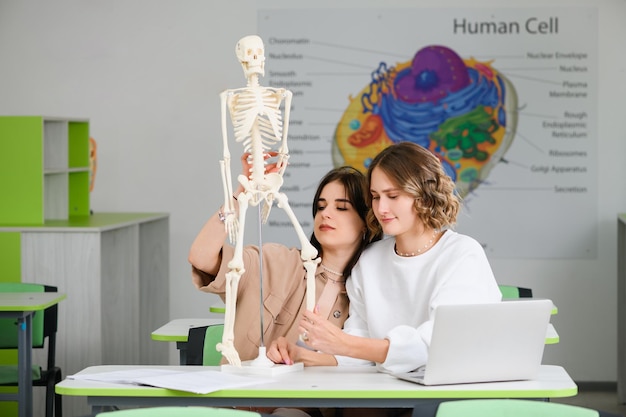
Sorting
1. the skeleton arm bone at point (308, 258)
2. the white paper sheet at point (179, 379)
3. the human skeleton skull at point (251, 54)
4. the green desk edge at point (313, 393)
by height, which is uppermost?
the human skeleton skull at point (251, 54)

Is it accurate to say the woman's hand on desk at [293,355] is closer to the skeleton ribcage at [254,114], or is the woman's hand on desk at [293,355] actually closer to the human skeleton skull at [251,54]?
the skeleton ribcage at [254,114]

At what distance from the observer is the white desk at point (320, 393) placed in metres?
2.70

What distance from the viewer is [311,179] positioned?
707 cm

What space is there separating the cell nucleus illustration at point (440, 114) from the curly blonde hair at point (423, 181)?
3.75m

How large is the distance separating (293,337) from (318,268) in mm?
245

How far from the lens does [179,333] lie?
4195 millimetres

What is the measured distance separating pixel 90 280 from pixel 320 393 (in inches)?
Answer: 120

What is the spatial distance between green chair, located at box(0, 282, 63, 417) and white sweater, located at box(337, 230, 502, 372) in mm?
2061

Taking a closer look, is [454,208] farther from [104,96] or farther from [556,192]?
[104,96]

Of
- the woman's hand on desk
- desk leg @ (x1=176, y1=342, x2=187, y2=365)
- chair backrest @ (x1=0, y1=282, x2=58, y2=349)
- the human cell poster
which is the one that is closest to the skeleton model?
the woman's hand on desk

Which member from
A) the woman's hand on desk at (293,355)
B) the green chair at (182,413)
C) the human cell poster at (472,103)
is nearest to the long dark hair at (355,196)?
the woman's hand on desk at (293,355)

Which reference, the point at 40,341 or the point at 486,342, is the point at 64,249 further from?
the point at 486,342

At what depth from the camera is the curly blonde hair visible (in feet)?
10.4

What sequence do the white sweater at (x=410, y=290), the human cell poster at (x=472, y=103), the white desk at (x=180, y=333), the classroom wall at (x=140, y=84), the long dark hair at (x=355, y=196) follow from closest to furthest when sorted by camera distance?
the white sweater at (x=410, y=290)
the long dark hair at (x=355, y=196)
the white desk at (x=180, y=333)
the human cell poster at (x=472, y=103)
the classroom wall at (x=140, y=84)
